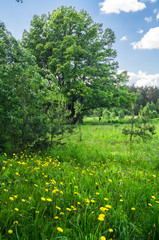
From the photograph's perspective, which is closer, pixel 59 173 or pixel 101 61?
pixel 59 173

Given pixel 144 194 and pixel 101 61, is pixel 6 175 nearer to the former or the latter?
pixel 144 194

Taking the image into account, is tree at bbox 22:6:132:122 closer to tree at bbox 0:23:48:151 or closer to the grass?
tree at bbox 0:23:48:151

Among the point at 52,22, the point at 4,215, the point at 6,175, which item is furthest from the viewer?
the point at 52,22

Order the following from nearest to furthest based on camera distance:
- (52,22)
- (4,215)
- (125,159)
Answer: (4,215) → (125,159) → (52,22)

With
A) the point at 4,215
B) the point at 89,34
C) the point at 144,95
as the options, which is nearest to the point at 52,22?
the point at 89,34

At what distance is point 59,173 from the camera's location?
3652mm

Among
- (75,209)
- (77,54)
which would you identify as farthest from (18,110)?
(77,54)

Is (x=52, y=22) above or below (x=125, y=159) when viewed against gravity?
above

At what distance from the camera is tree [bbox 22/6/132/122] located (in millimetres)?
18891

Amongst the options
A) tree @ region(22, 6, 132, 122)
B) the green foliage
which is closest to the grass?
the green foliage

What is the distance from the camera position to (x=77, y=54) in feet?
65.4

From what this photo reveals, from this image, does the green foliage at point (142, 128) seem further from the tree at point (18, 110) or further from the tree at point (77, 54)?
the tree at point (77, 54)

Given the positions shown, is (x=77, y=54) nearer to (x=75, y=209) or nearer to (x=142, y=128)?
(x=142, y=128)

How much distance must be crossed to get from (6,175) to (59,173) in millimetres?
1046
